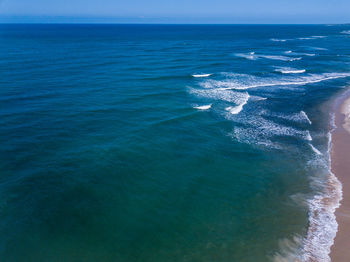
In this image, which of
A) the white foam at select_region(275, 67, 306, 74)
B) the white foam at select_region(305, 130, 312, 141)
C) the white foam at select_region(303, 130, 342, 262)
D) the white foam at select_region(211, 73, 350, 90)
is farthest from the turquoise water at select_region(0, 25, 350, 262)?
the white foam at select_region(275, 67, 306, 74)

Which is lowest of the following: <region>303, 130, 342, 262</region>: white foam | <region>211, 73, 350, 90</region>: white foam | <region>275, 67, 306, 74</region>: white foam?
<region>303, 130, 342, 262</region>: white foam

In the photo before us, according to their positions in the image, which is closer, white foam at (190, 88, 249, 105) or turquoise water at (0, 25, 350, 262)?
turquoise water at (0, 25, 350, 262)

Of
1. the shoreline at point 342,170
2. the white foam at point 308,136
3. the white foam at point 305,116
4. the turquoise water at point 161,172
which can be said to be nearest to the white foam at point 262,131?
the white foam at point 308,136

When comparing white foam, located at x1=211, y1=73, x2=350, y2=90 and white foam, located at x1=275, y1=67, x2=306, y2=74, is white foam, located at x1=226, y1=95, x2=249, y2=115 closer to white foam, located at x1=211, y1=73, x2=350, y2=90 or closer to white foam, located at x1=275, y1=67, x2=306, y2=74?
white foam, located at x1=211, y1=73, x2=350, y2=90

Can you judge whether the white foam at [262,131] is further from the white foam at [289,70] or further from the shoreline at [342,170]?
the white foam at [289,70]

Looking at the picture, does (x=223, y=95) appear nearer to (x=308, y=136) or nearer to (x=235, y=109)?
(x=235, y=109)
